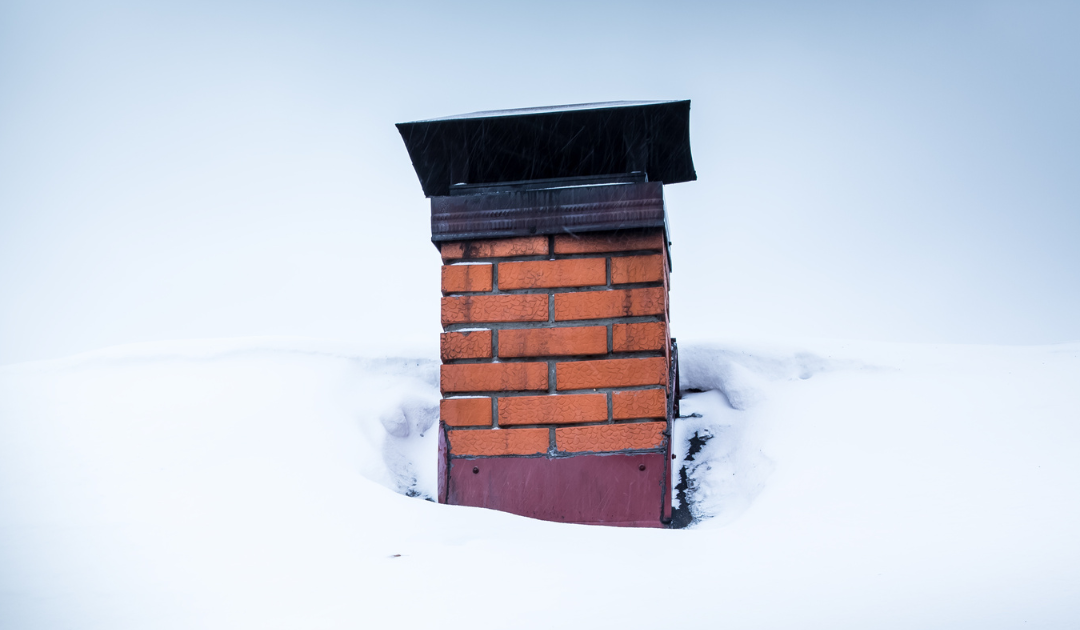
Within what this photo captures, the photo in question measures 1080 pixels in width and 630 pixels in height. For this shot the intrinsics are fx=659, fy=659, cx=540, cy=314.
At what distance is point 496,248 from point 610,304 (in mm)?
326

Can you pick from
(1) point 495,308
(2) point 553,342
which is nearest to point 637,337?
(2) point 553,342

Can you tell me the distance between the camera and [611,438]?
1569mm

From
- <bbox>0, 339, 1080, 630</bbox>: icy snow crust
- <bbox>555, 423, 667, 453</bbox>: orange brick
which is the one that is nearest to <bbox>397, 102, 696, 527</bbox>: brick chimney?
<bbox>555, 423, 667, 453</bbox>: orange brick

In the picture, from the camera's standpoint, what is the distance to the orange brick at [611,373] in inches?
62.6

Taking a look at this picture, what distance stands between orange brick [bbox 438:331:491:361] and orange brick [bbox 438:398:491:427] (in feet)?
0.36

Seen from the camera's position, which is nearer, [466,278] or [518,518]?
[518,518]

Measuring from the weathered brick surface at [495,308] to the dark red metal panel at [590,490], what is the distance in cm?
35

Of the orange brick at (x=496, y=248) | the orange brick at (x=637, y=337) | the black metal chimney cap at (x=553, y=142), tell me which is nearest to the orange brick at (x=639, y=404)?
the orange brick at (x=637, y=337)

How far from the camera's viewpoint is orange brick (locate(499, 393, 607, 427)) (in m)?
1.58

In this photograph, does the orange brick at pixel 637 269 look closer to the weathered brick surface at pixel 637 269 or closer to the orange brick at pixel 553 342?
the weathered brick surface at pixel 637 269

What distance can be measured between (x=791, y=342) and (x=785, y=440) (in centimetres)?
101

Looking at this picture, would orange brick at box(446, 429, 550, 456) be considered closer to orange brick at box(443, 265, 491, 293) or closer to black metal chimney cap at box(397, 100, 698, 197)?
orange brick at box(443, 265, 491, 293)

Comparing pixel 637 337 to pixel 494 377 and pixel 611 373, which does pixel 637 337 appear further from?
pixel 494 377

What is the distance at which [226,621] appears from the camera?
36.3 inches
